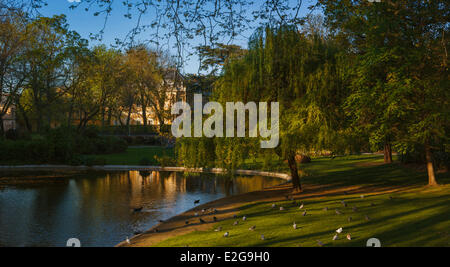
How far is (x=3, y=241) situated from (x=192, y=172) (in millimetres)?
7997

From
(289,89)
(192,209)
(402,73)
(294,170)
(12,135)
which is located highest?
(402,73)

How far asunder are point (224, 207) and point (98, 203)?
583cm

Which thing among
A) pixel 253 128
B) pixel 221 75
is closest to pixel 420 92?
pixel 253 128

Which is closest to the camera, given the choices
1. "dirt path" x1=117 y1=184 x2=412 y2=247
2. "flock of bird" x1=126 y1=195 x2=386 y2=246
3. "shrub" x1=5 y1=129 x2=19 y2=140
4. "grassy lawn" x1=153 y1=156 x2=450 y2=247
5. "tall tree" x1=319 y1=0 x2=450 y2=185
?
"grassy lawn" x1=153 y1=156 x2=450 y2=247

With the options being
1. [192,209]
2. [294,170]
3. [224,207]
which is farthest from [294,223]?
[294,170]

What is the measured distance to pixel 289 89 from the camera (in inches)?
575

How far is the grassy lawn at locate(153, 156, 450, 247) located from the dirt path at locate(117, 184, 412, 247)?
1.13 feet

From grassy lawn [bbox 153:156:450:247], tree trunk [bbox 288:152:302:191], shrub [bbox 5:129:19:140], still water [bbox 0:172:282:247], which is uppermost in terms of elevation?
shrub [bbox 5:129:19:140]

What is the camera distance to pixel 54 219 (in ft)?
44.3

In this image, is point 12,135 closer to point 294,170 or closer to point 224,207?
point 224,207

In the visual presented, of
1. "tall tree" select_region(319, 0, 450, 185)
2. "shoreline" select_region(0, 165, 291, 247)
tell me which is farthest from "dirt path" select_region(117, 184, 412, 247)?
"tall tree" select_region(319, 0, 450, 185)

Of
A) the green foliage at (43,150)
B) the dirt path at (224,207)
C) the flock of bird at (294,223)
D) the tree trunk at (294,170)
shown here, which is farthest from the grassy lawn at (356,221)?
the green foliage at (43,150)

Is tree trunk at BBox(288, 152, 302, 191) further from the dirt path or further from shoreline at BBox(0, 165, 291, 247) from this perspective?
shoreline at BBox(0, 165, 291, 247)

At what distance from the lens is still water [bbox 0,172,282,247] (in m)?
11.6
